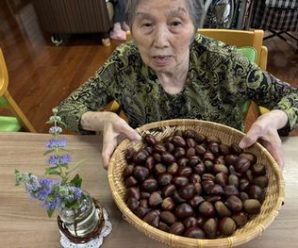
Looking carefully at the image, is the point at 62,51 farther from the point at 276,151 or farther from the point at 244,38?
the point at 276,151

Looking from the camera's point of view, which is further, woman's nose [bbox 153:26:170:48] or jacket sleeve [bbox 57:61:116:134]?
jacket sleeve [bbox 57:61:116:134]

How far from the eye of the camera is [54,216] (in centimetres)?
76

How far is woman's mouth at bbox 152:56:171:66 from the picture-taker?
885 millimetres

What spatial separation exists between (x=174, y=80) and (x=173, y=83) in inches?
0.4

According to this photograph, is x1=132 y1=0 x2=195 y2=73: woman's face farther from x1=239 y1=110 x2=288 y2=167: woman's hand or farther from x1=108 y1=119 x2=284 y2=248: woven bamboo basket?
x1=239 y1=110 x2=288 y2=167: woman's hand

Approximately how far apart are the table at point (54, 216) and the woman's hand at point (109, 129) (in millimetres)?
56

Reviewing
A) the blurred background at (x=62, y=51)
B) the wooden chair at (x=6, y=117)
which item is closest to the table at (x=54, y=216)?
the wooden chair at (x=6, y=117)

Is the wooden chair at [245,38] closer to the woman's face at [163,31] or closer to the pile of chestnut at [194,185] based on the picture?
the woman's face at [163,31]

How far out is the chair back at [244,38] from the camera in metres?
1.19

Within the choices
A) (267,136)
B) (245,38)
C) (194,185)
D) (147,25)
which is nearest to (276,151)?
(267,136)

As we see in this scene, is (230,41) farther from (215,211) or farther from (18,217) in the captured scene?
(18,217)

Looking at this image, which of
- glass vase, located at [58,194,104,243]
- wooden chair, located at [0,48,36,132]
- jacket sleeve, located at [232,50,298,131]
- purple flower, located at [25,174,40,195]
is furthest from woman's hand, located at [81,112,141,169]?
wooden chair, located at [0,48,36,132]

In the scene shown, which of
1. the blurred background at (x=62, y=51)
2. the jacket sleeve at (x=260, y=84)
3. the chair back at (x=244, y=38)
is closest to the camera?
the jacket sleeve at (x=260, y=84)

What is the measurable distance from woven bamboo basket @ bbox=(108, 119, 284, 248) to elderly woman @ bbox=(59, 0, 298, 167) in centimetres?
7
